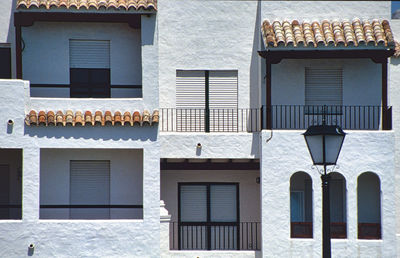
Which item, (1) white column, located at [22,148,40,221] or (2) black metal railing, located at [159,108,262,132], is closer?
(1) white column, located at [22,148,40,221]

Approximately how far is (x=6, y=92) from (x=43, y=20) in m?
2.44

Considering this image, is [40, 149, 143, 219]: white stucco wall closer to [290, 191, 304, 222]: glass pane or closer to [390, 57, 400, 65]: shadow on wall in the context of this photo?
[290, 191, 304, 222]: glass pane

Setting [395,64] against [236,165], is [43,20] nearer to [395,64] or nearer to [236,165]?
[236,165]

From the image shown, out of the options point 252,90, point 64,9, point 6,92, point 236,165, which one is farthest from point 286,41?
point 6,92

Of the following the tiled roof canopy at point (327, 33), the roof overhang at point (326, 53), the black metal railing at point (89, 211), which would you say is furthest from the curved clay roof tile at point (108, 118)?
the tiled roof canopy at point (327, 33)

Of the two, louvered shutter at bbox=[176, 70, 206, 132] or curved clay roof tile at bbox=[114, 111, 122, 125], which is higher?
louvered shutter at bbox=[176, 70, 206, 132]

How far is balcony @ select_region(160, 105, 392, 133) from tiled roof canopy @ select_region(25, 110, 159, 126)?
7.32ft

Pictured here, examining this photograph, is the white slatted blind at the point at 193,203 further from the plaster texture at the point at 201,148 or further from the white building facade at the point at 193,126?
the plaster texture at the point at 201,148

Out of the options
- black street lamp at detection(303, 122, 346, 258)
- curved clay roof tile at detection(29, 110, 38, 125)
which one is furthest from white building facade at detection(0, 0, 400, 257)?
black street lamp at detection(303, 122, 346, 258)

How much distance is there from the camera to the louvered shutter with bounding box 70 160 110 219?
71.9ft

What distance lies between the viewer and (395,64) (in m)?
23.4

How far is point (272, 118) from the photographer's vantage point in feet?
74.5

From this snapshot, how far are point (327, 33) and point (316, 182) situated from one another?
4.23m

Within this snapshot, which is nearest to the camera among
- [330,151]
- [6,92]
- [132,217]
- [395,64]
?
[330,151]
